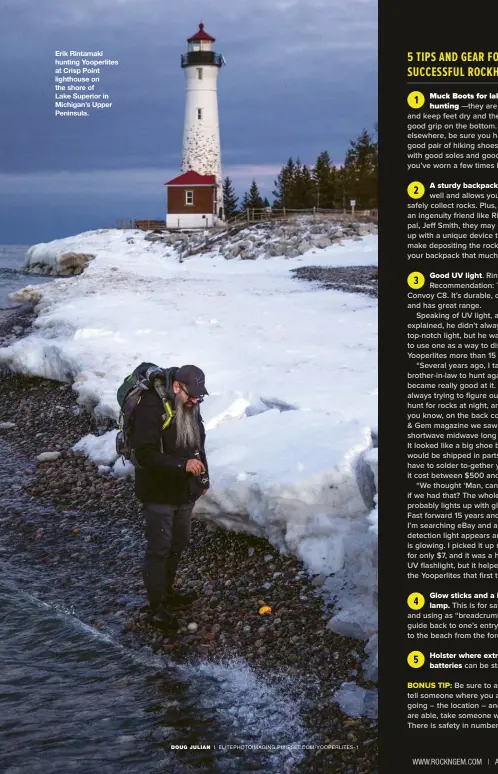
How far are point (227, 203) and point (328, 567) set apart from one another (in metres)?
81.1

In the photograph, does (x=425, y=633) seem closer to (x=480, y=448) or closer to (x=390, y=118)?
(x=480, y=448)

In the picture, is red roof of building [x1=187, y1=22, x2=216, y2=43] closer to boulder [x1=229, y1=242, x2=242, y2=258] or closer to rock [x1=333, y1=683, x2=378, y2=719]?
boulder [x1=229, y1=242, x2=242, y2=258]

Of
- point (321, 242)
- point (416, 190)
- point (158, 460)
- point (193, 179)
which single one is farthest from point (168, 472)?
point (193, 179)

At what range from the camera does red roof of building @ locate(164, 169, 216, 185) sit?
225ft

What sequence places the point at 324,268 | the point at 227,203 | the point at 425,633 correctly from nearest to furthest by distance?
the point at 425,633 → the point at 324,268 → the point at 227,203

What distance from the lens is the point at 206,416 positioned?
11555mm

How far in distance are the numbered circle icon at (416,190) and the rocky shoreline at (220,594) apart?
3859 mm

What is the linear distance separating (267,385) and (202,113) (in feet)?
206

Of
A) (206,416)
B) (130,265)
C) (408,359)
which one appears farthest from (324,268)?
(408,359)

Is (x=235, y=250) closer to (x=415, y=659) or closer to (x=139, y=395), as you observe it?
(x=139, y=395)

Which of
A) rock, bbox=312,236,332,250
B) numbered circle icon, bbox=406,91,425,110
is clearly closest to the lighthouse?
rock, bbox=312,236,332,250

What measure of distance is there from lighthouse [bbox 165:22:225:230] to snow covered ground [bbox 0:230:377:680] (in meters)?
38.1

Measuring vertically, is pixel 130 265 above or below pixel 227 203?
below

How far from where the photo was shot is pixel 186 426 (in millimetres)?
7105
